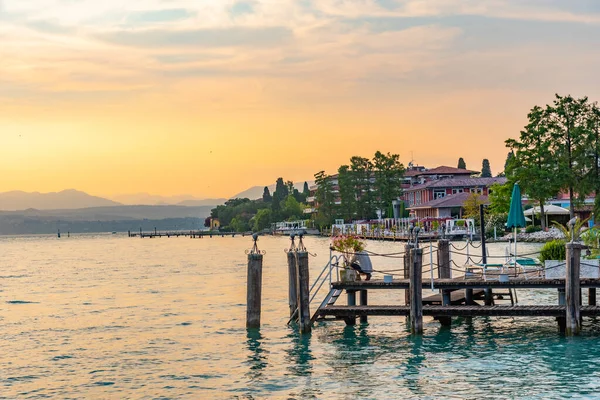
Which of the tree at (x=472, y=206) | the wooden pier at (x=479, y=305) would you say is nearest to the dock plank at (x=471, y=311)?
the wooden pier at (x=479, y=305)

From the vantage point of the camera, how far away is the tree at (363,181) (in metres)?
164

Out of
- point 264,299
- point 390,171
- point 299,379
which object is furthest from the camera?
point 390,171

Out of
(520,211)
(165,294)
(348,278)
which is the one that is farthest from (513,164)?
(348,278)

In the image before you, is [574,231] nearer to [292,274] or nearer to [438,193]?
[292,274]

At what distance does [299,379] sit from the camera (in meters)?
21.3

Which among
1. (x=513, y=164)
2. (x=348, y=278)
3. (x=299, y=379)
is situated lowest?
(x=299, y=379)

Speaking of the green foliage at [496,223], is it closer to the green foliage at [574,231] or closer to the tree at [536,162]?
the tree at [536,162]

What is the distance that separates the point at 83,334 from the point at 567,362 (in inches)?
698

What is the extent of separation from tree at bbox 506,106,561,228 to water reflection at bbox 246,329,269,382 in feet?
221

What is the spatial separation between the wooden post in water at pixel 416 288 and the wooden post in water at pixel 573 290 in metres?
3.91

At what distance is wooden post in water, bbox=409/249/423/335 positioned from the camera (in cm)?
2331

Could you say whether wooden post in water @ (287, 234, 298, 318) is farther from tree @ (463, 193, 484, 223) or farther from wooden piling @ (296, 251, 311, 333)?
tree @ (463, 193, 484, 223)

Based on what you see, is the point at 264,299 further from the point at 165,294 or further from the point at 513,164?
the point at 513,164

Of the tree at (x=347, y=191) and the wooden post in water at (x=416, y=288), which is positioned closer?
the wooden post in water at (x=416, y=288)
